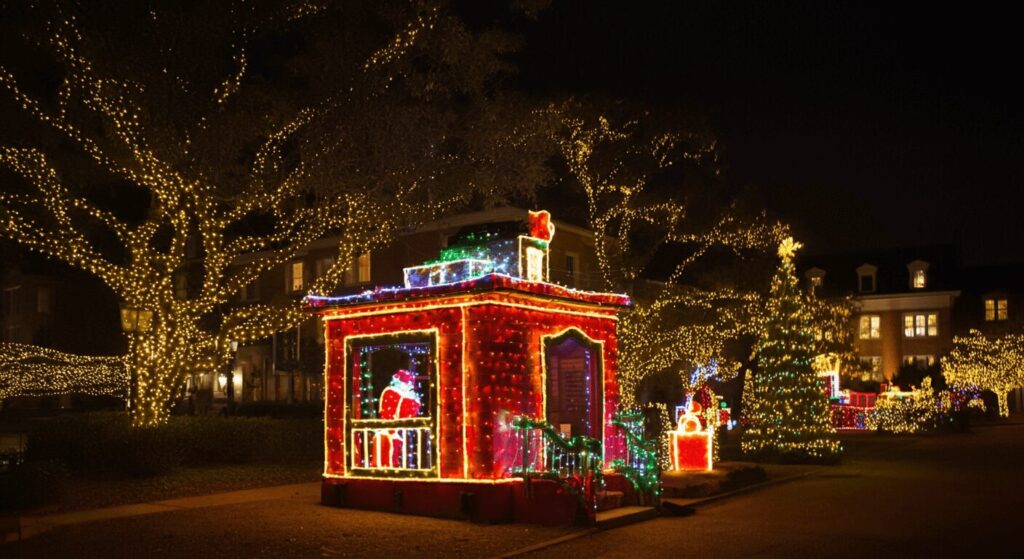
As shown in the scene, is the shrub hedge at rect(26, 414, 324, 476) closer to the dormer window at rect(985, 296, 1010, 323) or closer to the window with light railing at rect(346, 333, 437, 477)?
the window with light railing at rect(346, 333, 437, 477)

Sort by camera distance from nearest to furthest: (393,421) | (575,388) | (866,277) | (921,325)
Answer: (393,421), (575,388), (921,325), (866,277)

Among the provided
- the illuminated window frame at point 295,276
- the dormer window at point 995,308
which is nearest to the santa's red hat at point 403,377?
the illuminated window frame at point 295,276

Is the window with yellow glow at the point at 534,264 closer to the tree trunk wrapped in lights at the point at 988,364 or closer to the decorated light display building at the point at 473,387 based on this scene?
the decorated light display building at the point at 473,387

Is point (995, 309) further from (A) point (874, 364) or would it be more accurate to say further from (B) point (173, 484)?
(B) point (173, 484)

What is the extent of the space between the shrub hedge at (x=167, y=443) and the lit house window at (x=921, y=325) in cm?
4184

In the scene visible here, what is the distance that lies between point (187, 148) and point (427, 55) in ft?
16.7

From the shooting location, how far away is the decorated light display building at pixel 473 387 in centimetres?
1245

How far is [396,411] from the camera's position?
44.4ft

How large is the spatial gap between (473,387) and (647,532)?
2965 mm

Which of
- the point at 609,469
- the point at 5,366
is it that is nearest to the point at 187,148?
the point at 609,469

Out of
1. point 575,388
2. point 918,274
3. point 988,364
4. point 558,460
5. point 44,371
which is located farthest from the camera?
point 918,274

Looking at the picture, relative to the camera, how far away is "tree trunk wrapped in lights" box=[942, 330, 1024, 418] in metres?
44.4

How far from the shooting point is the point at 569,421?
14922mm

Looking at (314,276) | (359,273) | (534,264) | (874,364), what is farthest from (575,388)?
(874,364)
